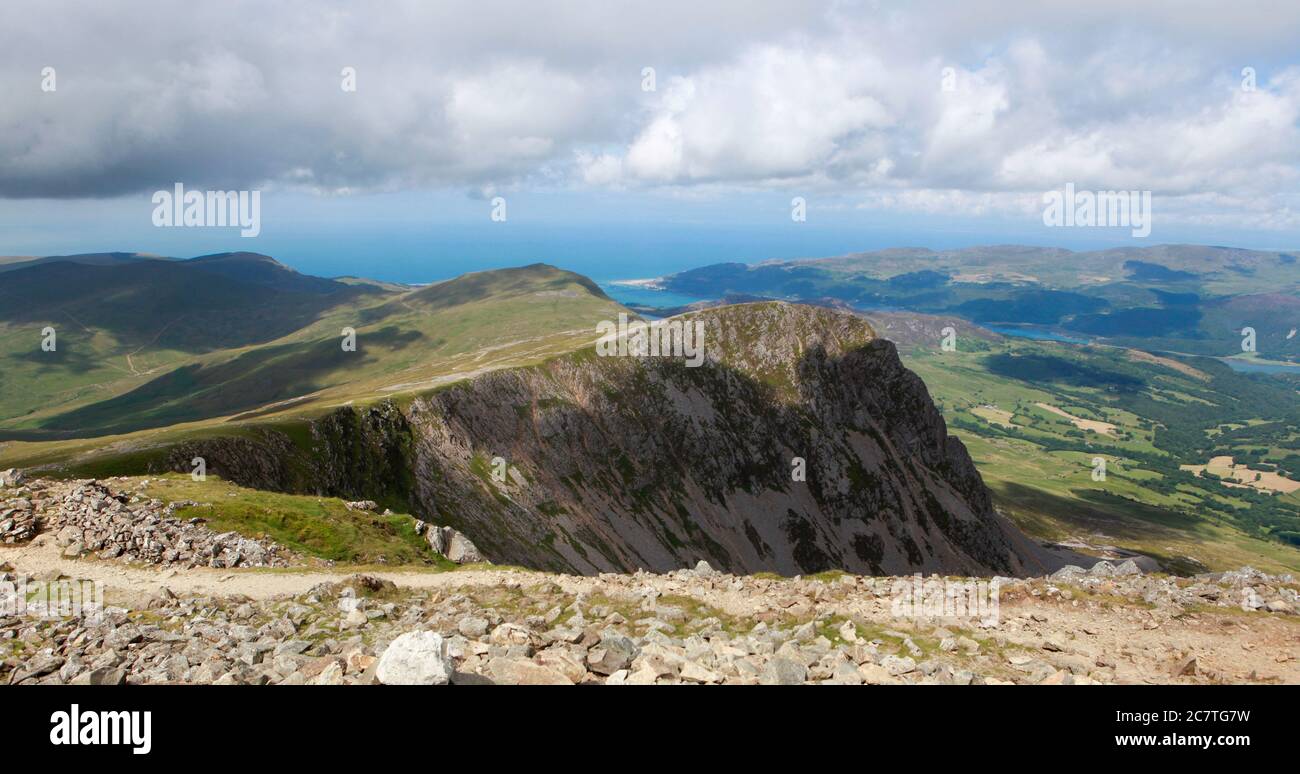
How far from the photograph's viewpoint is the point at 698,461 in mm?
121562

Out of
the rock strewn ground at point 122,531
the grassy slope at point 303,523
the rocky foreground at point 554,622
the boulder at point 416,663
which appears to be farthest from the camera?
the grassy slope at point 303,523

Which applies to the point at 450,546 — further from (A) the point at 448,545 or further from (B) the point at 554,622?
(B) the point at 554,622

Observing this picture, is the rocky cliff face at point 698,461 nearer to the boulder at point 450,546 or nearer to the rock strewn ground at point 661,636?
the boulder at point 450,546

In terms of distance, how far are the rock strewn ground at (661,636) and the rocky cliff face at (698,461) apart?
39883 millimetres

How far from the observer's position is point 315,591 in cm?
2595

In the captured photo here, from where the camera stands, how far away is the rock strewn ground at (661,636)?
16188 millimetres

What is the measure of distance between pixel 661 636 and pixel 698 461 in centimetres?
10144

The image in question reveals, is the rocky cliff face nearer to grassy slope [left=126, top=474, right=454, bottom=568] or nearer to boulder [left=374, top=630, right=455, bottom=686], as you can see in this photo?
grassy slope [left=126, top=474, right=454, bottom=568]

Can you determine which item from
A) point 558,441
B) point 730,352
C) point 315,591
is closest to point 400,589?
point 315,591

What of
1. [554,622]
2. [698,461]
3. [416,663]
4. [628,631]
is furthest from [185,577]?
[698,461]

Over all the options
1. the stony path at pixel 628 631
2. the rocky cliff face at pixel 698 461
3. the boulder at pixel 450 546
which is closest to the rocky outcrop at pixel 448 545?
the boulder at pixel 450 546

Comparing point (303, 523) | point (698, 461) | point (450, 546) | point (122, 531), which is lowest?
point (698, 461)
